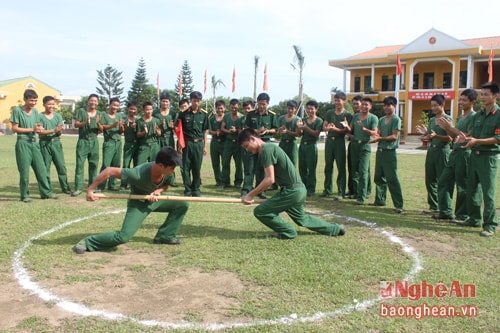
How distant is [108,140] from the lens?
10180 millimetres

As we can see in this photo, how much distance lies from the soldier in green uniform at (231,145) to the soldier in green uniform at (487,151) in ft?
18.9

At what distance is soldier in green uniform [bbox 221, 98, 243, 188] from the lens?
11109 mm

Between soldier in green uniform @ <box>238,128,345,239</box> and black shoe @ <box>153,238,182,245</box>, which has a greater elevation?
soldier in green uniform @ <box>238,128,345,239</box>

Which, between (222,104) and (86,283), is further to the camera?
(222,104)

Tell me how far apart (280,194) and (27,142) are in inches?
219

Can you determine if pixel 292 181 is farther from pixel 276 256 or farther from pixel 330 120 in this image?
pixel 330 120

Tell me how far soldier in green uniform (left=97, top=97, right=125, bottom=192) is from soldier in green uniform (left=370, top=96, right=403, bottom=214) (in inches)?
230

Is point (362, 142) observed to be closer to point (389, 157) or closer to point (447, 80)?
point (389, 157)

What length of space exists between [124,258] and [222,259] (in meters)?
1.24

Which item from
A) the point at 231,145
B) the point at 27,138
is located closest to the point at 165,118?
the point at 231,145

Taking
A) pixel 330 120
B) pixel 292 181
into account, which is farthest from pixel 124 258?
pixel 330 120

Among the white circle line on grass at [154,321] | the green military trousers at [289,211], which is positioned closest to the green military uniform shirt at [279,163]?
the green military trousers at [289,211]

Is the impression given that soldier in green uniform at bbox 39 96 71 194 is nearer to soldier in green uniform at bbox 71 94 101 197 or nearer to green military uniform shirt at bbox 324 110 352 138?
soldier in green uniform at bbox 71 94 101 197

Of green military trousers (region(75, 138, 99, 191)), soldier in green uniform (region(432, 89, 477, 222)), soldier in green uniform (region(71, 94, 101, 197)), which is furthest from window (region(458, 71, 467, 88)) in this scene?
green military trousers (region(75, 138, 99, 191))
